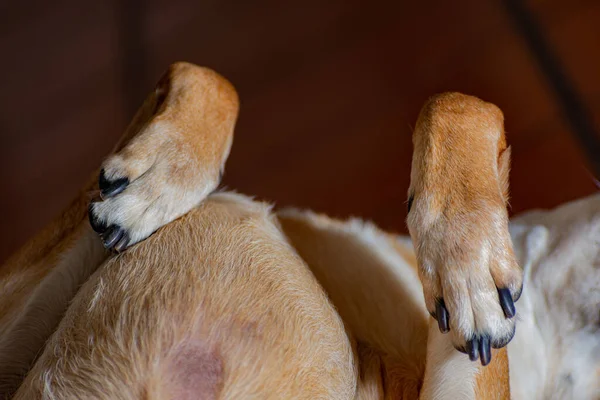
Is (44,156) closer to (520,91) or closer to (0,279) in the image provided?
(0,279)

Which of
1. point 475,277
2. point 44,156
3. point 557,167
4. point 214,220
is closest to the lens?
point 475,277

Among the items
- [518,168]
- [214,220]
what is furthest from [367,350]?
[518,168]

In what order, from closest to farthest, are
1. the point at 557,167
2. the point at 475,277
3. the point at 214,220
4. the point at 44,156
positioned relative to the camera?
the point at 475,277 < the point at 214,220 < the point at 557,167 < the point at 44,156

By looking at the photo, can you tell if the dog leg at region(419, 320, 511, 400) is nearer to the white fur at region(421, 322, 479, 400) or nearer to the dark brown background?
the white fur at region(421, 322, 479, 400)

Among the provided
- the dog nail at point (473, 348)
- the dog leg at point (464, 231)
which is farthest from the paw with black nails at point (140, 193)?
the dog nail at point (473, 348)

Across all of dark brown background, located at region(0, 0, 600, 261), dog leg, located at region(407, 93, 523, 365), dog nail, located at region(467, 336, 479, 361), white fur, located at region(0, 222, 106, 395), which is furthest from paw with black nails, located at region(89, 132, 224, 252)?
dark brown background, located at region(0, 0, 600, 261)

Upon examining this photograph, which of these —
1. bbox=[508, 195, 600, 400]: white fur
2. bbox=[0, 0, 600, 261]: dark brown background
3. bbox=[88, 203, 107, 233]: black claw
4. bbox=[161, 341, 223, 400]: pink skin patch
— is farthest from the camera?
bbox=[0, 0, 600, 261]: dark brown background

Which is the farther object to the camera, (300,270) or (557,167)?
(557,167)
